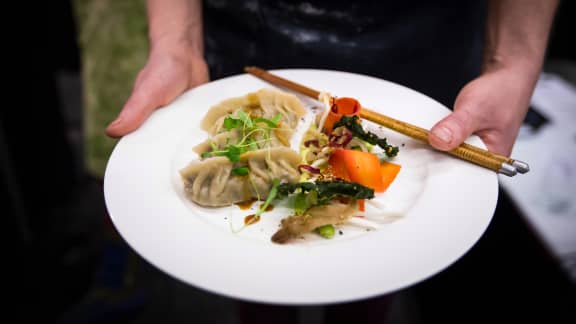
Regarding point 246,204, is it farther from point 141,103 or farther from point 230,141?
point 141,103

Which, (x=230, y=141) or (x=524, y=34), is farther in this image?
(x=524, y=34)

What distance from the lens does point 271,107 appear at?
7.13 ft

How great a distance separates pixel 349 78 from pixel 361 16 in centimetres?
36

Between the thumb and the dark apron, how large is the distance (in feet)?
2.50

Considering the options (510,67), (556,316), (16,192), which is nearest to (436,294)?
(556,316)

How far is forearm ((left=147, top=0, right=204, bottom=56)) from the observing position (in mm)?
2422

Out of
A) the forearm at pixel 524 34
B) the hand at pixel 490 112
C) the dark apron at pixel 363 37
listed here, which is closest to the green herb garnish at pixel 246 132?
the dark apron at pixel 363 37

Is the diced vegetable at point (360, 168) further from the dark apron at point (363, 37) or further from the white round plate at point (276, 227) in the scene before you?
the dark apron at point (363, 37)

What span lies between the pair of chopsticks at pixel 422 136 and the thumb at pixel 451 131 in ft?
0.11

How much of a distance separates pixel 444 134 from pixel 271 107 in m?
0.82

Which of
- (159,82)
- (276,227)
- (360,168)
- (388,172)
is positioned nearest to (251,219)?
(276,227)

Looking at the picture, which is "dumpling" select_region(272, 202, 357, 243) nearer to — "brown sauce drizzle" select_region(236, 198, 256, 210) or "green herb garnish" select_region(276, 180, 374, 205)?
"green herb garnish" select_region(276, 180, 374, 205)

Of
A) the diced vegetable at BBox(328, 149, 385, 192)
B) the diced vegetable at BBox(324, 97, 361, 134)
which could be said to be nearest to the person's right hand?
the diced vegetable at BBox(324, 97, 361, 134)

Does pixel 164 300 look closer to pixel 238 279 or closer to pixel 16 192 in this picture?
pixel 16 192
